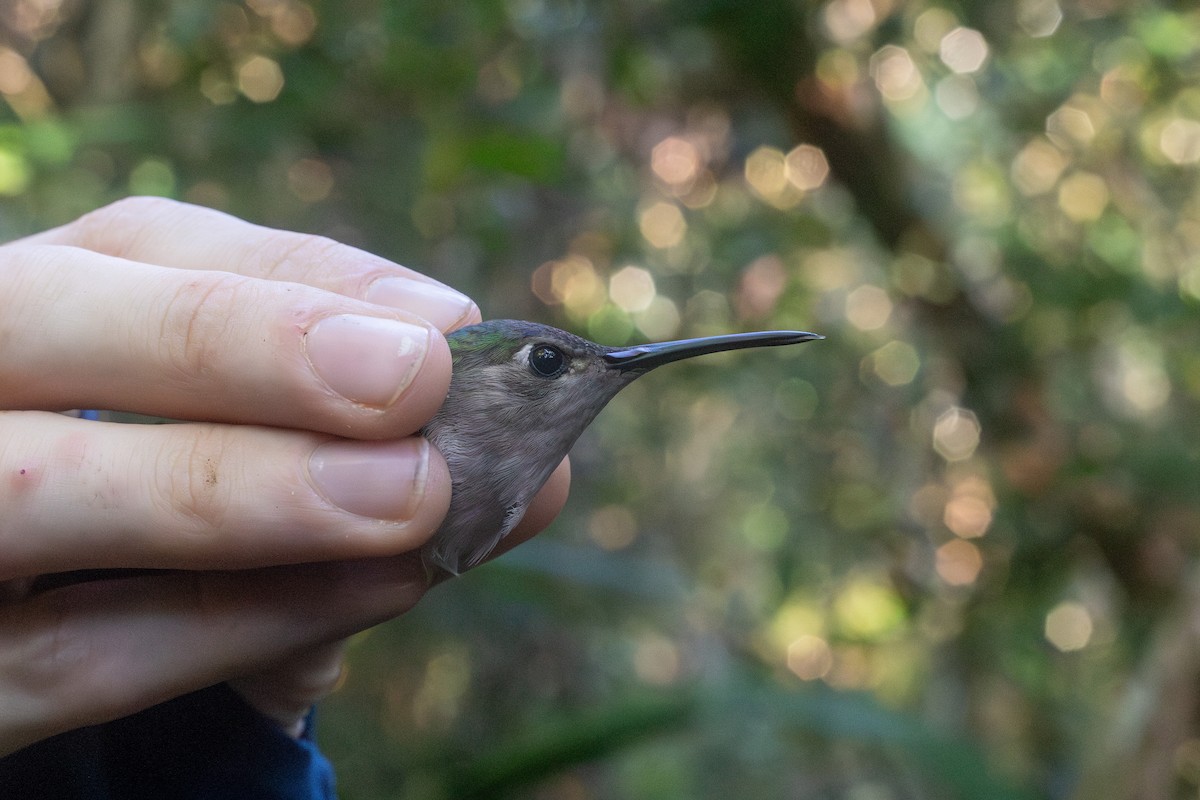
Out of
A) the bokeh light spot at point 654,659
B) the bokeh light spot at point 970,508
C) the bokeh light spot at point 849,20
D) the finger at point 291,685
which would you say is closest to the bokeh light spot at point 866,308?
the bokeh light spot at point 970,508

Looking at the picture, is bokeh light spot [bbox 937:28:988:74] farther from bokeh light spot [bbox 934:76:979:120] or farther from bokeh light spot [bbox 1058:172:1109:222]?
bokeh light spot [bbox 1058:172:1109:222]

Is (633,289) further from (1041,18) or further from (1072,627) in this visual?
(1072,627)

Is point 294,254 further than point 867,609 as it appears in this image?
No

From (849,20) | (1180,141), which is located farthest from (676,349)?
(1180,141)

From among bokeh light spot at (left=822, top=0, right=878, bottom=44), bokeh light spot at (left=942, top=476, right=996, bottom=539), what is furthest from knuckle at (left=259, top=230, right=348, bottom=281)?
bokeh light spot at (left=942, top=476, right=996, bottom=539)

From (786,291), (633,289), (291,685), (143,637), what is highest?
(143,637)

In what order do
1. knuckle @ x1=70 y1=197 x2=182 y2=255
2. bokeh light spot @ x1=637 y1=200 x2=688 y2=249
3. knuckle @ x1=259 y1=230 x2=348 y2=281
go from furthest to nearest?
1. bokeh light spot @ x1=637 y1=200 x2=688 y2=249
2. knuckle @ x1=70 y1=197 x2=182 y2=255
3. knuckle @ x1=259 y1=230 x2=348 y2=281

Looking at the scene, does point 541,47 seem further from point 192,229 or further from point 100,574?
point 100,574

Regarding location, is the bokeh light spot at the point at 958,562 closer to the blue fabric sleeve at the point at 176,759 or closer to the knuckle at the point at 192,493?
the blue fabric sleeve at the point at 176,759
